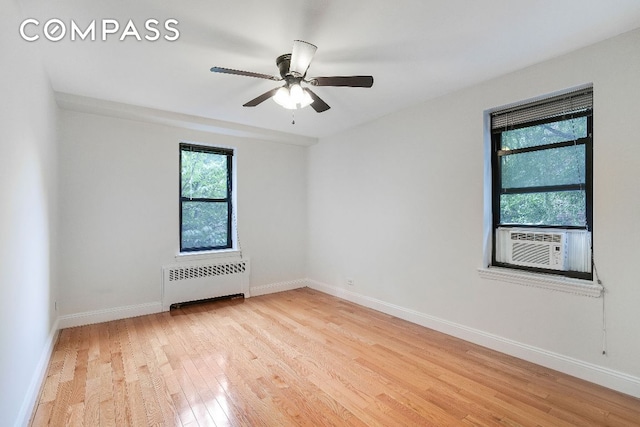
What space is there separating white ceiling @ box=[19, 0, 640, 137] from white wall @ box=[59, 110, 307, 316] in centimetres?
62

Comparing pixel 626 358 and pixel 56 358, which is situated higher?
pixel 626 358

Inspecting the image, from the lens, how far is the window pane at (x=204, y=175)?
4.39 meters

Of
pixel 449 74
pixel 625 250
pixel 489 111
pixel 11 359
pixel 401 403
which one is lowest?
pixel 401 403

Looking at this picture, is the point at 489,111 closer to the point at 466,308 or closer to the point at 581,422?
the point at 466,308

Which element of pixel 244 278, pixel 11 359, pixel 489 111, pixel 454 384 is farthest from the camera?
pixel 244 278

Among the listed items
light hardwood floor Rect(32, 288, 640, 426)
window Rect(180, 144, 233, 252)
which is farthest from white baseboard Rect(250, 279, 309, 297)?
light hardwood floor Rect(32, 288, 640, 426)

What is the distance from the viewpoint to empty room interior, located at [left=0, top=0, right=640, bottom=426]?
198cm

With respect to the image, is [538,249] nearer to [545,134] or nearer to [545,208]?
[545,208]

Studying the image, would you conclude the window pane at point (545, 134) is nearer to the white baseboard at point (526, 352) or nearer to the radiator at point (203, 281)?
the white baseboard at point (526, 352)

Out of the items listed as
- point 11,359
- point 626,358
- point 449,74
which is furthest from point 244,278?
point 626,358

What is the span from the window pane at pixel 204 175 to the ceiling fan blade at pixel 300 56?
2.76 m

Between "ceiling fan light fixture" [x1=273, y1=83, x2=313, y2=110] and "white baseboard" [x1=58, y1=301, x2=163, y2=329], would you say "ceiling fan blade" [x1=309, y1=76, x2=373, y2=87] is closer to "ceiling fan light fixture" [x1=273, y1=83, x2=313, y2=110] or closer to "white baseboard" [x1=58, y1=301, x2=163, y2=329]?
"ceiling fan light fixture" [x1=273, y1=83, x2=313, y2=110]

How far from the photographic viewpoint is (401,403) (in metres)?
2.09

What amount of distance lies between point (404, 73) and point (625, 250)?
224 centimetres
